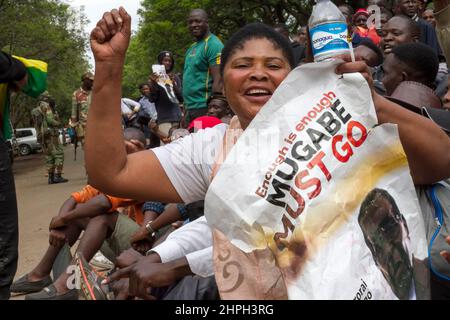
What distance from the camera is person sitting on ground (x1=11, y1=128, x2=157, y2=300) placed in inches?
157

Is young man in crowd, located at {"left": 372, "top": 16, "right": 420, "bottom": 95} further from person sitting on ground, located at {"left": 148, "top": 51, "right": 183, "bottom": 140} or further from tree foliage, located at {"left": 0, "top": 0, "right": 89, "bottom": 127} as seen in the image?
tree foliage, located at {"left": 0, "top": 0, "right": 89, "bottom": 127}

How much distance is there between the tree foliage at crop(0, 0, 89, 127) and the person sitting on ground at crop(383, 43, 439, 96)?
57.6 ft

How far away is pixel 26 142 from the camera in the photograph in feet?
96.3

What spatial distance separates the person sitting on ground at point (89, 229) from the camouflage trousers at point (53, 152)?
718cm

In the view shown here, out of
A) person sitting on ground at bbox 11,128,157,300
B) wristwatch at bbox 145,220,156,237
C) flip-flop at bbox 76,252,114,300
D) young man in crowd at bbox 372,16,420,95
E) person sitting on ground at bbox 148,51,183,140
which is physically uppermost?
young man in crowd at bbox 372,16,420,95

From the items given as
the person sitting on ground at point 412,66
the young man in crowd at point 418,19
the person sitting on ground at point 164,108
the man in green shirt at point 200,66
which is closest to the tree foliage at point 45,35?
the person sitting on ground at point 164,108

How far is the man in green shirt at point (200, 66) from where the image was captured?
6.14 metres

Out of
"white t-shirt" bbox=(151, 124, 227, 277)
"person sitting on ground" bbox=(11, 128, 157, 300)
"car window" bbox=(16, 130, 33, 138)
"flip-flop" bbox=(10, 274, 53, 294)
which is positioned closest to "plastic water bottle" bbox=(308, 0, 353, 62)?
"white t-shirt" bbox=(151, 124, 227, 277)

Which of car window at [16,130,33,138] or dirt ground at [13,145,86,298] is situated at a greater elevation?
dirt ground at [13,145,86,298]

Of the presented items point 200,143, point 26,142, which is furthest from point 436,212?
point 26,142

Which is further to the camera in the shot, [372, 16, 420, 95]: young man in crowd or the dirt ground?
the dirt ground

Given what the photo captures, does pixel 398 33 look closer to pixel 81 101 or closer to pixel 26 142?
pixel 81 101

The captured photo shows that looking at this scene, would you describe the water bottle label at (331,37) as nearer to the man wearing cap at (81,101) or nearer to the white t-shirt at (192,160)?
the white t-shirt at (192,160)

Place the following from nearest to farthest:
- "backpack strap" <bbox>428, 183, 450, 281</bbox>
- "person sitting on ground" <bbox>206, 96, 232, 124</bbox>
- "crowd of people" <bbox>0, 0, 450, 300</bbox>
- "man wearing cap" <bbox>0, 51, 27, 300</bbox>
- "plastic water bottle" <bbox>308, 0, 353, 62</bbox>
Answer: "plastic water bottle" <bbox>308, 0, 353, 62</bbox>, "crowd of people" <bbox>0, 0, 450, 300</bbox>, "backpack strap" <bbox>428, 183, 450, 281</bbox>, "man wearing cap" <bbox>0, 51, 27, 300</bbox>, "person sitting on ground" <bbox>206, 96, 232, 124</bbox>
